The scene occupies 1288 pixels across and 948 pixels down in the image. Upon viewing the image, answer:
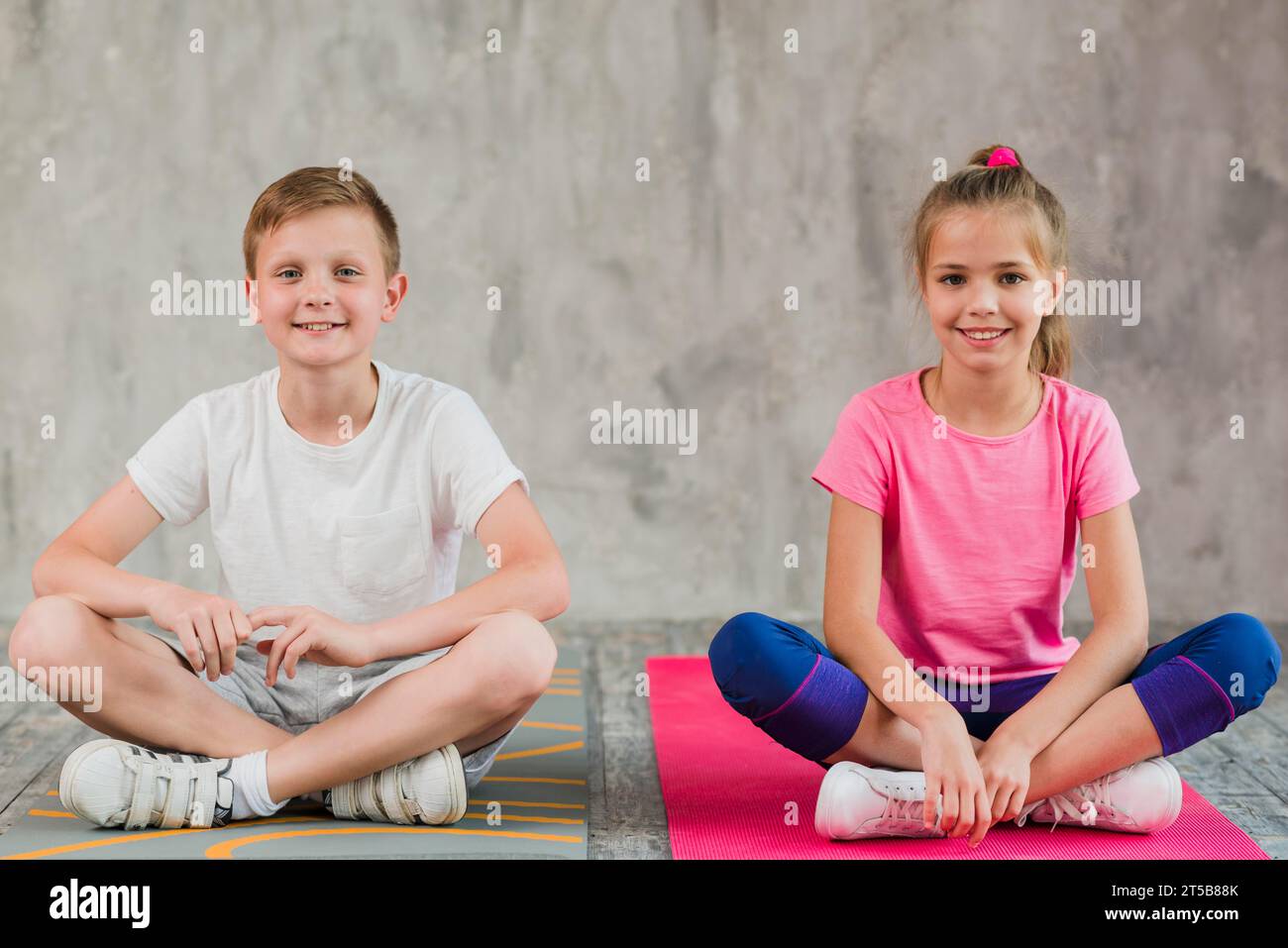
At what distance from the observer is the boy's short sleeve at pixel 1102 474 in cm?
156

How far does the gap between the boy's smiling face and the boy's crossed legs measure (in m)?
0.36

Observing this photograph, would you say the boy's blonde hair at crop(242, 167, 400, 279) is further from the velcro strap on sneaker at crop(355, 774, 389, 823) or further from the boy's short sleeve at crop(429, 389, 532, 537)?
the velcro strap on sneaker at crop(355, 774, 389, 823)

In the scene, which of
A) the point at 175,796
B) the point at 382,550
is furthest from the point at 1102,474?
the point at 175,796

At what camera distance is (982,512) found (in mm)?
1576

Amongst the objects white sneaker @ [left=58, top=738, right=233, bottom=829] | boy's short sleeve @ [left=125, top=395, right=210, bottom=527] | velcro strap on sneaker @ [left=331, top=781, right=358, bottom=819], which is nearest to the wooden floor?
white sneaker @ [left=58, top=738, right=233, bottom=829]

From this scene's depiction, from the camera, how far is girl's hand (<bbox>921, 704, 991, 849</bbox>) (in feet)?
4.45

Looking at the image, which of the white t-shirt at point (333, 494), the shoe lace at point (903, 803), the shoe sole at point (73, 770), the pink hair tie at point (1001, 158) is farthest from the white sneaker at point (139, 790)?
the pink hair tie at point (1001, 158)

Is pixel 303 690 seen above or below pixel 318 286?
below

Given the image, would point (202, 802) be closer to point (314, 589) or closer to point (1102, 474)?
point (314, 589)

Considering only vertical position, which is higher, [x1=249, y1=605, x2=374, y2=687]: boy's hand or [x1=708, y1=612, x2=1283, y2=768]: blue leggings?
[x1=249, y1=605, x2=374, y2=687]: boy's hand

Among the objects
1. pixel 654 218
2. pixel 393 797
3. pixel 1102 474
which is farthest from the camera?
pixel 654 218

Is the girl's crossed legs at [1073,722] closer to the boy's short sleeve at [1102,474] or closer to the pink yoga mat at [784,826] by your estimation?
the pink yoga mat at [784,826]

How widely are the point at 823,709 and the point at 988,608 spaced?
25 cm
